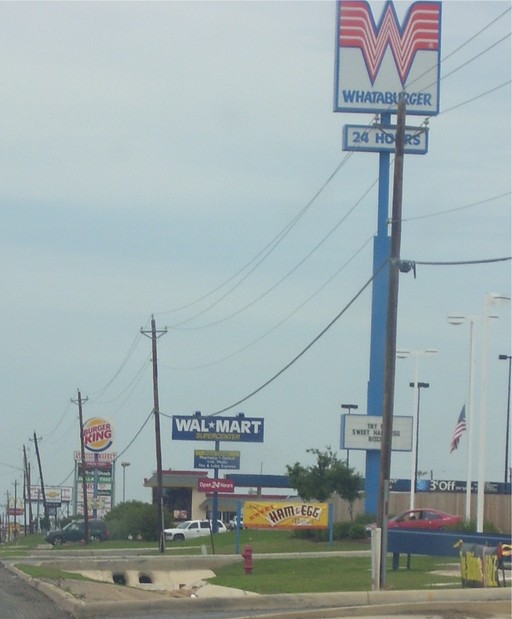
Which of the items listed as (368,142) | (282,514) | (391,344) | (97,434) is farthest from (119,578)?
(97,434)

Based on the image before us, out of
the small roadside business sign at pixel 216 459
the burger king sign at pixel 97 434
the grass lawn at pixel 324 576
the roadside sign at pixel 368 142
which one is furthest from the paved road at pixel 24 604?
the burger king sign at pixel 97 434

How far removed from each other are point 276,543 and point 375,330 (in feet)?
32.3

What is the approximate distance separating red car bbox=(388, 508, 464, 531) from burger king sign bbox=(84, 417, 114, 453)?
61630 millimetres

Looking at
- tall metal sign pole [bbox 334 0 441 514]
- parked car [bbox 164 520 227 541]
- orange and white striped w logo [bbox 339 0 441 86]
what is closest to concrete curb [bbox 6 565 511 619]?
tall metal sign pole [bbox 334 0 441 514]

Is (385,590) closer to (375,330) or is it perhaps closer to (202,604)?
(202,604)

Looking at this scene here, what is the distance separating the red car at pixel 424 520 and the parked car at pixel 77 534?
30101mm

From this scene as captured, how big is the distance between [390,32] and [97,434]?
2448 inches

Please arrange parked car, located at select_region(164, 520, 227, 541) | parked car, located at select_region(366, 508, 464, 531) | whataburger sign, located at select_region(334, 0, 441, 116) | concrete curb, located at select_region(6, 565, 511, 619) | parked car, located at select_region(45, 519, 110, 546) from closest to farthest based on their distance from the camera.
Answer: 1. concrete curb, located at select_region(6, 565, 511, 619)
2. parked car, located at select_region(366, 508, 464, 531)
3. whataburger sign, located at select_region(334, 0, 441, 116)
4. parked car, located at select_region(164, 520, 227, 541)
5. parked car, located at select_region(45, 519, 110, 546)

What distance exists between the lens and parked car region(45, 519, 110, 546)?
71000 millimetres

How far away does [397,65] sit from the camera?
5066 cm

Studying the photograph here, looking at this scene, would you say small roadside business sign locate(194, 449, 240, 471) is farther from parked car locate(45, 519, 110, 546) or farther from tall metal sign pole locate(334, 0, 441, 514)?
tall metal sign pole locate(334, 0, 441, 514)

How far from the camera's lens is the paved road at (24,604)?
19.6m

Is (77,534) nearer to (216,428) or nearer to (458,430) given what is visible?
(216,428)

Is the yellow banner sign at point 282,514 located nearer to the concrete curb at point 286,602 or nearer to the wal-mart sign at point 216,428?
the concrete curb at point 286,602
